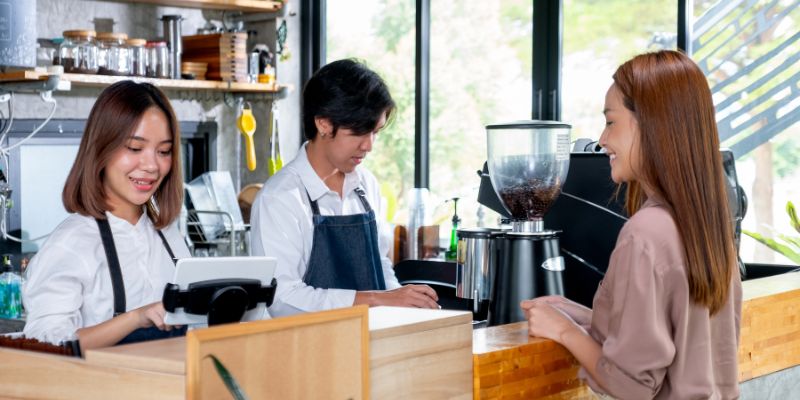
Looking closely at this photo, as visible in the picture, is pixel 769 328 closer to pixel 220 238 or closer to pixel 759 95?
pixel 759 95

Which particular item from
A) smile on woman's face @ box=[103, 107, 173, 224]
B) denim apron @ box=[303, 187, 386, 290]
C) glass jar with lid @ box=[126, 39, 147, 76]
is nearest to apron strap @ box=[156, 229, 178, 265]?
smile on woman's face @ box=[103, 107, 173, 224]

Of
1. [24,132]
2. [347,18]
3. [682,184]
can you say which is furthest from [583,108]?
[682,184]

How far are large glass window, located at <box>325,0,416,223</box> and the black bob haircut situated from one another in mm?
2331

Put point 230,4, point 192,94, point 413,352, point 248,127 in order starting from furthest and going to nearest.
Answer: point 248,127, point 192,94, point 230,4, point 413,352

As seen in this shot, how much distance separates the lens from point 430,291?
2531 millimetres

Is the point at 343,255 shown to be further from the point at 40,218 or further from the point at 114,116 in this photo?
the point at 40,218

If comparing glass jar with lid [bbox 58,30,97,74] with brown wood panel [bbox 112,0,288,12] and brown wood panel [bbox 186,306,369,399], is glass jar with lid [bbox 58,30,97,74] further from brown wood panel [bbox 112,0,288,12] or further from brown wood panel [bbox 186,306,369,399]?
brown wood panel [bbox 186,306,369,399]

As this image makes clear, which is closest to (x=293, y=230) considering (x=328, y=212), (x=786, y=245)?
(x=328, y=212)

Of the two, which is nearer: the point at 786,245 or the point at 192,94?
the point at 786,245

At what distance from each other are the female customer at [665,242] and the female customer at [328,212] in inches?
30.1

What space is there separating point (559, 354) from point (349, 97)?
945 mm

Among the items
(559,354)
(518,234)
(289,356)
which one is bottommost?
(559,354)

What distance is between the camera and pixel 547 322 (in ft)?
6.55

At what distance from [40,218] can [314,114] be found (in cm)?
227
